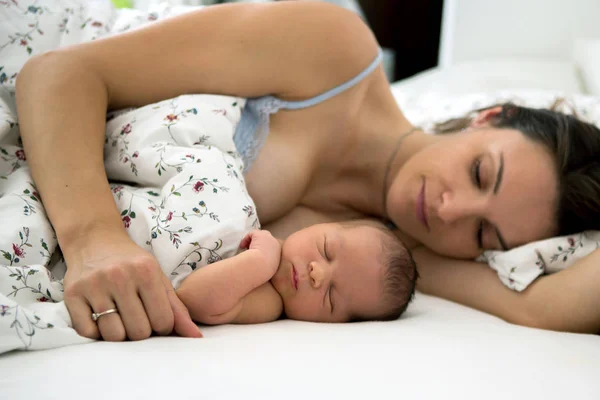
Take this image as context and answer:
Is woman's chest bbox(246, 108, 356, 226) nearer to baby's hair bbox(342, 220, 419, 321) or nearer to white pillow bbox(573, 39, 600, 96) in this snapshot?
baby's hair bbox(342, 220, 419, 321)

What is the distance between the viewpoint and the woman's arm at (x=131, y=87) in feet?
2.73

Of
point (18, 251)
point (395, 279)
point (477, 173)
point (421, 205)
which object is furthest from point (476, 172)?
point (18, 251)

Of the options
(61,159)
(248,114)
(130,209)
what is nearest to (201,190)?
(130,209)

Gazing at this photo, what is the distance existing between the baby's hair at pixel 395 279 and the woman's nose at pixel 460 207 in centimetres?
20

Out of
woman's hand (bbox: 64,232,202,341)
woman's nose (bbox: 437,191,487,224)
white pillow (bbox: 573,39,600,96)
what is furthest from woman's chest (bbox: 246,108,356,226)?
white pillow (bbox: 573,39,600,96)

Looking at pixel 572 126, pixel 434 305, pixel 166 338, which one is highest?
pixel 572 126

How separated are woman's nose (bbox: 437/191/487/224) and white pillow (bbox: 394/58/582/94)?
136 cm

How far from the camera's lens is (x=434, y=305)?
4.25 ft

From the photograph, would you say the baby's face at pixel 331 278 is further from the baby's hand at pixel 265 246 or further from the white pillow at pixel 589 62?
the white pillow at pixel 589 62

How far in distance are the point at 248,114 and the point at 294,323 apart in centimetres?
56

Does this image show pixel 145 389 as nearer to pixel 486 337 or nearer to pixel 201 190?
pixel 201 190

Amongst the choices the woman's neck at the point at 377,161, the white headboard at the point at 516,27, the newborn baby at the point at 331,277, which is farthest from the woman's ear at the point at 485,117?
the white headboard at the point at 516,27

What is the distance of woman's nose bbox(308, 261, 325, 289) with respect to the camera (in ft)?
3.47

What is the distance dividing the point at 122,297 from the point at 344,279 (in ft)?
1.47
